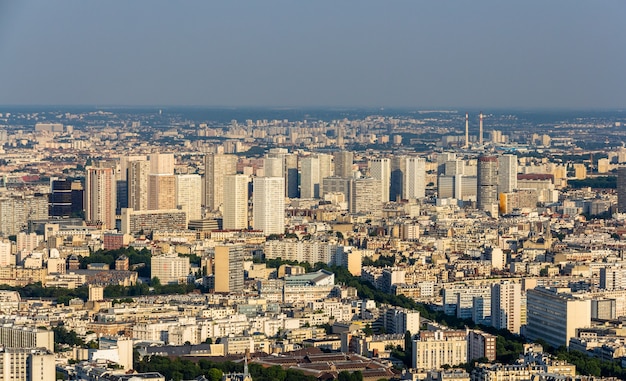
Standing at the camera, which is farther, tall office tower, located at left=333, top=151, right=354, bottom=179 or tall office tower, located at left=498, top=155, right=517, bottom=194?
tall office tower, located at left=333, top=151, right=354, bottom=179

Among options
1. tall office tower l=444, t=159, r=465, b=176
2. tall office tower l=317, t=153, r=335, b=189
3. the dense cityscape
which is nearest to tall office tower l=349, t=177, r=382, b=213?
the dense cityscape

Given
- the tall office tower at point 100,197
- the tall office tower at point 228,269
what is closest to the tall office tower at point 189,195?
the tall office tower at point 100,197

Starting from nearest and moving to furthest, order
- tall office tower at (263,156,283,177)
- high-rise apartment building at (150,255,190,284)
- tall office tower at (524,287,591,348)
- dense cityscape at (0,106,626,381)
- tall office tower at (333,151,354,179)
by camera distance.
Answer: dense cityscape at (0,106,626,381) → tall office tower at (524,287,591,348) → high-rise apartment building at (150,255,190,284) → tall office tower at (263,156,283,177) → tall office tower at (333,151,354,179)

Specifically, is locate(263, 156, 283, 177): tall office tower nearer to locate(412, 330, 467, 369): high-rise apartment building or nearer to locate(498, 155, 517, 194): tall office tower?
locate(498, 155, 517, 194): tall office tower

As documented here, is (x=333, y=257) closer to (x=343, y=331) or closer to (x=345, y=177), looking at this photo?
(x=343, y=331)

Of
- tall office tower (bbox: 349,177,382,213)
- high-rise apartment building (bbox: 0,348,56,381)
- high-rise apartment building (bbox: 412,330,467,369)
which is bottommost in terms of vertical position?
tall office tower (bbox: 349,177,382,213)

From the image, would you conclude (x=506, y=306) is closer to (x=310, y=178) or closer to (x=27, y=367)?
(x=27, y=367)

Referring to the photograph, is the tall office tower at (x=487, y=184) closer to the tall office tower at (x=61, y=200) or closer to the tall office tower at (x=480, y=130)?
the tall office tower at (x=61, y=200)
